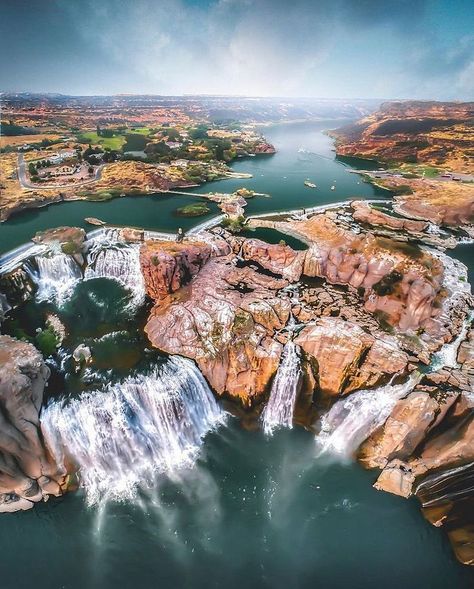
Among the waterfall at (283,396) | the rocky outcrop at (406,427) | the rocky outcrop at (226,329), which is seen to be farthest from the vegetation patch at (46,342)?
A: the rocky outcrop at (406,427)

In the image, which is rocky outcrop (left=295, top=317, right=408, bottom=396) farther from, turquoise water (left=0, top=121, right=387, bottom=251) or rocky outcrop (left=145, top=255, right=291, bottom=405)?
turquoise water (left=0, top=121, right=387, bottom=251)

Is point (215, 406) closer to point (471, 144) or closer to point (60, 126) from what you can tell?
point (471, 144)

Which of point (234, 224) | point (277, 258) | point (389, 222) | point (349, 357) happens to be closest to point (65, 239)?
point (234, 224)

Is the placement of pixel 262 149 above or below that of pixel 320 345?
above

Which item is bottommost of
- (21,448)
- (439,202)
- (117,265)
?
(21,448)

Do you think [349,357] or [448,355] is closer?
[349,357]

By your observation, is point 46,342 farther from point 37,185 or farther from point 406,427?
point 37,185

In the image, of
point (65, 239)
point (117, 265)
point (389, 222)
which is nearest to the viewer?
point (117, 265)

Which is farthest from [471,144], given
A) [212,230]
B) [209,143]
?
[212,230]
